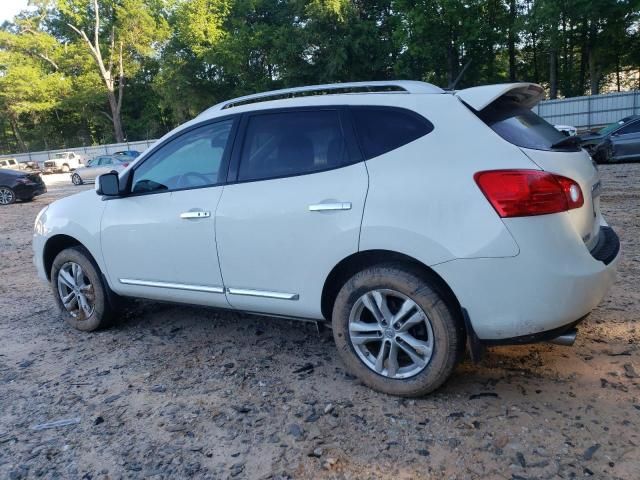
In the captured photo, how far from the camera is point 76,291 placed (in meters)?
4.43

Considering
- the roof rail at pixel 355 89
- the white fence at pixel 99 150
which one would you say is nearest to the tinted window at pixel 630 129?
the roof rail at pixel 355 89

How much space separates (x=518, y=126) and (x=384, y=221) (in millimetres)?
946

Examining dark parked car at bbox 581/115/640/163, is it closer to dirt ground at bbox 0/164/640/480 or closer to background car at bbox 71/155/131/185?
dirt ground at bbox 0/164/640/480

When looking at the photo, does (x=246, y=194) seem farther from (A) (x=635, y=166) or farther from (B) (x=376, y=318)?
(A) (x=635, y=166)

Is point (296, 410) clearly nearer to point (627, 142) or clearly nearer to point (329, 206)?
point (329, 206)

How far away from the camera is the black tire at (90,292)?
4301 millimetres

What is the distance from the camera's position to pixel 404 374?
2965 millimetres

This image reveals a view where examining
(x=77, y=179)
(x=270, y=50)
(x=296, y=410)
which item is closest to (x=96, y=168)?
(x=77, y=179)

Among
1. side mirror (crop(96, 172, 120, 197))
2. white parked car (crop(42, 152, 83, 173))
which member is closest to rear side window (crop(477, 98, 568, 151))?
side mirror (crop(96, 172, 120, 197))

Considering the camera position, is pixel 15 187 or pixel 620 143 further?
pixel 15 187

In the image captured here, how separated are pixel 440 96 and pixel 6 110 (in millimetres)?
58754

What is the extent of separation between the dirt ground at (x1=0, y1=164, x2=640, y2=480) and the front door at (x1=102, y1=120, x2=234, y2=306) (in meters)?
0.53

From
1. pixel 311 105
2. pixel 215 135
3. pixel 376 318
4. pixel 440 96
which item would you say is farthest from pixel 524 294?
pixel 215 135

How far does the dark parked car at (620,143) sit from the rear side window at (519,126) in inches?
487
